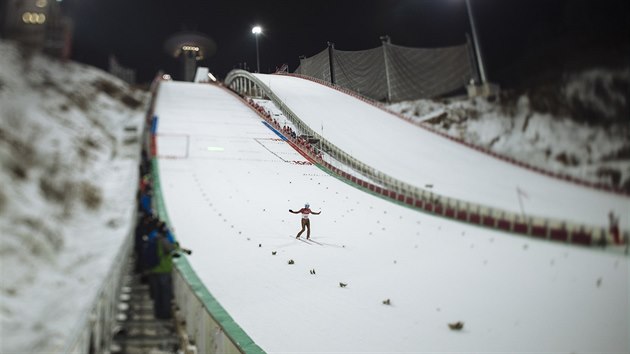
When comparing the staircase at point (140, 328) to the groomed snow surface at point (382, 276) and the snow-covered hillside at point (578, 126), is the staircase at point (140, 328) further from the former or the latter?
the snow-covered hillside at point (578, 126)

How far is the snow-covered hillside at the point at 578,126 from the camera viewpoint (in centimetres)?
62

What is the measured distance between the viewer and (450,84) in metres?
1.28

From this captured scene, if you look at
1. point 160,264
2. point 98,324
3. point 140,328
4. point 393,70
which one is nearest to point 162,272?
point 160,264

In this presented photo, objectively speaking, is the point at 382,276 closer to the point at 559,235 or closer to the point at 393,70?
the point at 393,70

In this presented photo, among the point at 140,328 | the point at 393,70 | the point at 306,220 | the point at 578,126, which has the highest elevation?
the point at 393,70

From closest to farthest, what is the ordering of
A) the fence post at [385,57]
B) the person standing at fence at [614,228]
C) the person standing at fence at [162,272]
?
1. the person standing at fence at [614,228]
2. the fence post at [385,57]
3. the person standing at fence at [162,272]

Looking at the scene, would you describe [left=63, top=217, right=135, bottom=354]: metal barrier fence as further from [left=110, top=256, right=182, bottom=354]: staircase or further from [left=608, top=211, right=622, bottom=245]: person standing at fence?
[left=608, top=211, right=622, bottom=245]: person standing at fence

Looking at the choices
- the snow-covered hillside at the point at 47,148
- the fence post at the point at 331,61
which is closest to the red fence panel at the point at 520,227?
the fence post at the point at 331,61

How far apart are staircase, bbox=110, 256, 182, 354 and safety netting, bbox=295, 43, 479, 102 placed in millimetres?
1909

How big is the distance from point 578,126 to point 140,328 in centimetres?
279

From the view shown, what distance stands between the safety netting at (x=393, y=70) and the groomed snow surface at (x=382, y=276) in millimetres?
253

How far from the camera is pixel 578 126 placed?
648 mm

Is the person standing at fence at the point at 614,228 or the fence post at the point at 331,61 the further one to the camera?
the fence post at the point at 331,61

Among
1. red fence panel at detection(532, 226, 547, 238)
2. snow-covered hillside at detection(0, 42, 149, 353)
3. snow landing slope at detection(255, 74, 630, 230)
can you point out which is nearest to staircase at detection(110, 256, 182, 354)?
snow-covered hillside at detection(0, 42, 149, 353)
